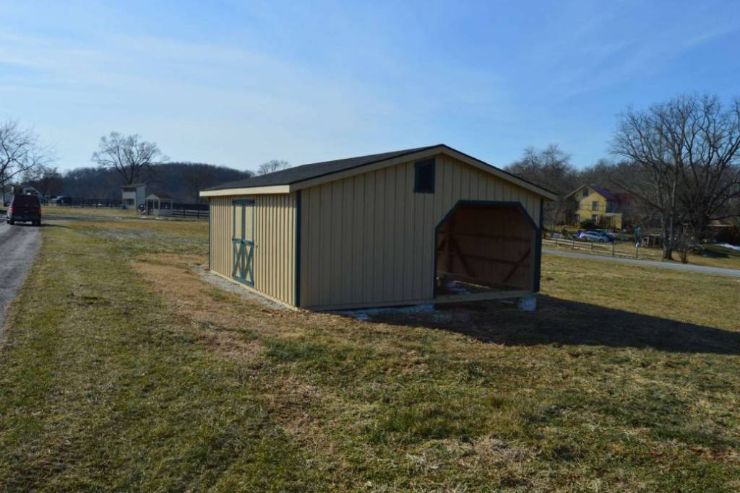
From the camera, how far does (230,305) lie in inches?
358

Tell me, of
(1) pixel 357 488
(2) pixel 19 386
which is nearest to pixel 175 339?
(2) pixel 19 386

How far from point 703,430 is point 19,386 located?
587 cm

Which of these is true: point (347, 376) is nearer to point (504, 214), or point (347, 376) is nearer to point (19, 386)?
point (19, 386)

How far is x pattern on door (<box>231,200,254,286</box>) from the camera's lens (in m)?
11.0

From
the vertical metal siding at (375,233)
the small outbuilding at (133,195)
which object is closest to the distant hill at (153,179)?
the small outbuilding at (133,195)

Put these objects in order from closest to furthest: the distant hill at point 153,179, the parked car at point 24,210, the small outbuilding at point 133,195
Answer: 1. the parked car at point 24,210
2. the small outbuilding at point 133,195
3. the distant hill at point 153,179

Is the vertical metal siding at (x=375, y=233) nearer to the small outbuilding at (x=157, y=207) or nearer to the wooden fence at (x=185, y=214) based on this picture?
the wooden fence at (x=185, y=214)

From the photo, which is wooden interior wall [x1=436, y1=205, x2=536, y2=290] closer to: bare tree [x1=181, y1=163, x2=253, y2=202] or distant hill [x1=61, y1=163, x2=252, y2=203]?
bare tree [x1=181, y1=163, x2=253, y2=202]

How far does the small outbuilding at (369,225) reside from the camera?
8789mm

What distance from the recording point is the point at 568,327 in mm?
8922

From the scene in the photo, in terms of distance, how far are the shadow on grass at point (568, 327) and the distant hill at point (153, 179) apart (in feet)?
302

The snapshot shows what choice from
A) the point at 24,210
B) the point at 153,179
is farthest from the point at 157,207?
the point at 153,179

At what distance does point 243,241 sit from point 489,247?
5.70 m

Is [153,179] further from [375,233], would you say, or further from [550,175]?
[375,233]
